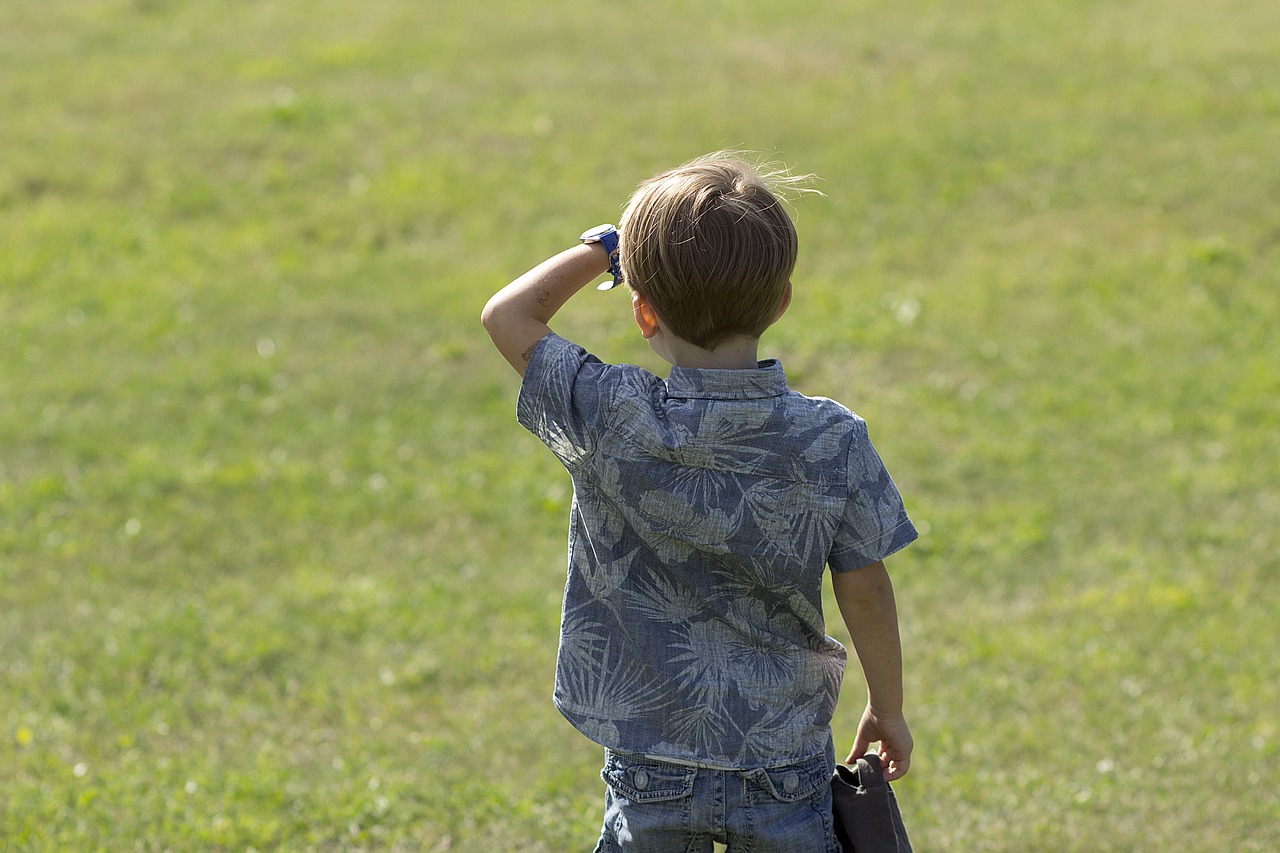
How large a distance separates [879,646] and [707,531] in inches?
16.8

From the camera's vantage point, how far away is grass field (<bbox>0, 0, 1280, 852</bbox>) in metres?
4.64

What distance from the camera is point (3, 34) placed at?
15.0m

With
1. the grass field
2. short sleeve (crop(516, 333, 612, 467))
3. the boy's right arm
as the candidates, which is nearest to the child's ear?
short sleeve (crop(516, 333, 612, 467))

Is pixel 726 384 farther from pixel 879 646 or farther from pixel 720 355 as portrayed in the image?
pixel 879 646

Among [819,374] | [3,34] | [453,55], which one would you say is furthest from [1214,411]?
[3,34]

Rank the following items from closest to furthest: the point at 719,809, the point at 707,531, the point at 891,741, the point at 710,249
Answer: the point at 710,249 < the point at 707,531 < the point at 719,809 < the point at 891,741

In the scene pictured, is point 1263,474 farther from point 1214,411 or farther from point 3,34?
point 3,34

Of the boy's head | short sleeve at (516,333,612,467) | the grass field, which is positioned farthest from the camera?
the grass field

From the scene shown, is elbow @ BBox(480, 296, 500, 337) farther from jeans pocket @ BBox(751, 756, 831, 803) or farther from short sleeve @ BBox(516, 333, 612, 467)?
jeans pocket @ BBox(751, 756, 831, 803)

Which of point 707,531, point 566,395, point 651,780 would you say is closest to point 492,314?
point 566,395

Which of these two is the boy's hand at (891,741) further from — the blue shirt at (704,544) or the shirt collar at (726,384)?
the shirt collar at (726,384)

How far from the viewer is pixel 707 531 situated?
7.79 feet

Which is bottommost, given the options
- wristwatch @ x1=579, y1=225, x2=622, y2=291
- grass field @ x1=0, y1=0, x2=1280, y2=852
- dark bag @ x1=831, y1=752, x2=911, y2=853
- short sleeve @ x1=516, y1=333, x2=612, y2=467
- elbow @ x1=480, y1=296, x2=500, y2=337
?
grass field @ x1=0, y1=0, x2=1280, y2=852

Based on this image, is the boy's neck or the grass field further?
the grass field
